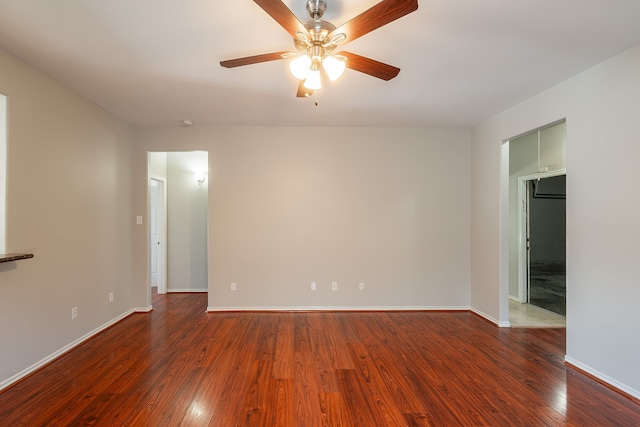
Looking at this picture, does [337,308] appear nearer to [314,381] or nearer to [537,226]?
[314,381]

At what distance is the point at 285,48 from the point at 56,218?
108 inches

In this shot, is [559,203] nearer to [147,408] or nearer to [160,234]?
[147,408]

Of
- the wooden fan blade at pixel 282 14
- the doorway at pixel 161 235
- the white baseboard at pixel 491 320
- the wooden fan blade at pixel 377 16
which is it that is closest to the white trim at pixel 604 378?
the white baseboard at pixel 491 320

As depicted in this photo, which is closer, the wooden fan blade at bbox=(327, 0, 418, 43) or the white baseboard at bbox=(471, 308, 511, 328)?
the wooden fan blade at bbox=(327, 0, 418, 43)

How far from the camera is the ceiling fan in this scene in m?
1.49

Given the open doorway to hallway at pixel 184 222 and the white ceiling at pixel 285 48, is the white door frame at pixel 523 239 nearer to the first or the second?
the white ceiling at pixel 285 48

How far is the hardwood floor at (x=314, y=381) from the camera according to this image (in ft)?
6.72

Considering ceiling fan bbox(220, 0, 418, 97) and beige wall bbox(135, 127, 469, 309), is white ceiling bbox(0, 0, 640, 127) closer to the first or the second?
ceiling fan bbox(220, 0, 418, 97)

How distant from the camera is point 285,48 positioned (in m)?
2.31

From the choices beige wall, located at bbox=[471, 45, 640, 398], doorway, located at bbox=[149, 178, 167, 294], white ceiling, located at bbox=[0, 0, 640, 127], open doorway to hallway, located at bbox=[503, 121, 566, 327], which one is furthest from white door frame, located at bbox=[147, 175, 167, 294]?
beige wall, located at bbox=[471, 45, 640, 398]

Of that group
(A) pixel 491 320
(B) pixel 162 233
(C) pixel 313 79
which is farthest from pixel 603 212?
(B) pixel 162 233

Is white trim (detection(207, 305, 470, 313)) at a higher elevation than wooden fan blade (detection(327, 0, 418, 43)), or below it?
below

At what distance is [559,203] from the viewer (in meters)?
5.22

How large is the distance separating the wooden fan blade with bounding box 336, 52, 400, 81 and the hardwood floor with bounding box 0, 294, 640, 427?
7.84 feet
